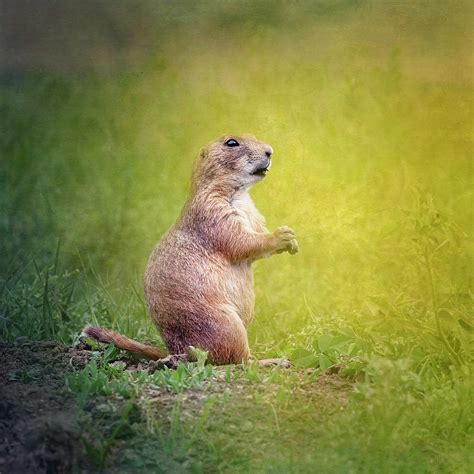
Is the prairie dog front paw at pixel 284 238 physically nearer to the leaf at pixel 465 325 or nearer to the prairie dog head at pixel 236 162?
the prairie dog head at pixel 236 162

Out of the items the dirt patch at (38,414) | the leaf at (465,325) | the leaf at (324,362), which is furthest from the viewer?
the leaf at (465,325)

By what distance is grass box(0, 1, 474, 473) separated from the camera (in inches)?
161

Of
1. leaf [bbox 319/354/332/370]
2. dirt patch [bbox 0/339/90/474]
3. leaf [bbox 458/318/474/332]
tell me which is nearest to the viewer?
dirt patch [bbox 0/339/90/474]

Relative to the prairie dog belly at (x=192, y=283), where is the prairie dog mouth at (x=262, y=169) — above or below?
above

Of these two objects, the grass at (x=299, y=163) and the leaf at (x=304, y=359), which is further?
the grass at (x=299, y=163)

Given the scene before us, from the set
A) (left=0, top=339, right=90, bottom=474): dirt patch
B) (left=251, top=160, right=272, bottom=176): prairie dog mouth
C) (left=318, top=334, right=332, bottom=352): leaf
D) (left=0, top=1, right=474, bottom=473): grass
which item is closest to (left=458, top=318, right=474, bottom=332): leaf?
(left=0, top=1, right=474, bottom=473): grass

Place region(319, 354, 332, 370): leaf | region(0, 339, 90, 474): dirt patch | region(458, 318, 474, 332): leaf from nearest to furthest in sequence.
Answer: region(0, 339, 90, 474): dirt patch
region(319, 354, 332, 370): leaf
region(458, 318, 474, 332): leaf

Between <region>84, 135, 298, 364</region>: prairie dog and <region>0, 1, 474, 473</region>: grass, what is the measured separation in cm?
14

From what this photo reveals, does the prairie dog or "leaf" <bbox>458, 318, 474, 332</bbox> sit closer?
the prairie dog

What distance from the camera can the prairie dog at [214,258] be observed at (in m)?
3.93

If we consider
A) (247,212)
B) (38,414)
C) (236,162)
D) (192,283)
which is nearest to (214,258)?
(192,283)

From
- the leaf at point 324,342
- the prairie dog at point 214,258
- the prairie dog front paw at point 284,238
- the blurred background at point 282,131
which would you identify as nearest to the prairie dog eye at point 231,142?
the prairie dog at point 214,258

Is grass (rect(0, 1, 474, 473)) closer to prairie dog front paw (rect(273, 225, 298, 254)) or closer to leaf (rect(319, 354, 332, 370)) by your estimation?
leaf (rect(319, 354, 332, 370))

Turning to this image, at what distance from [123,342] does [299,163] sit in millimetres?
1053
